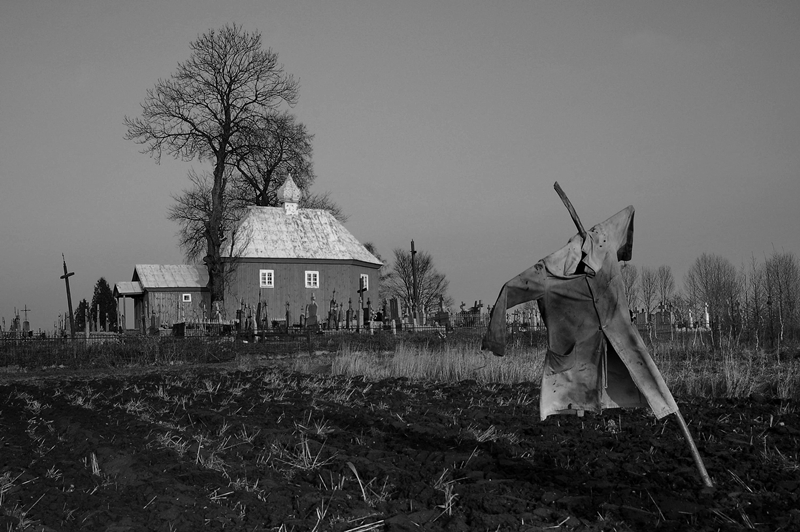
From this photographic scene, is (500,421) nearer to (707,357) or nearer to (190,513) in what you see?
(190,513)

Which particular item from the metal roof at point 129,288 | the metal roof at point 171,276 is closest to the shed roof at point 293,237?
the metal roof at point 171,276

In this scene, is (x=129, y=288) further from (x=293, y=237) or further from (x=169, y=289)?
(x=293, y=237)

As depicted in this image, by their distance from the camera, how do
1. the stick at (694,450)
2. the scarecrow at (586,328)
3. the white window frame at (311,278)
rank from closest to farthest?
the stick at (694,450), the scarecrow at (586,328), the white window frame at (311,278)

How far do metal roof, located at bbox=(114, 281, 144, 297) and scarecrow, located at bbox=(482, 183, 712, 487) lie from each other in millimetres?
43959

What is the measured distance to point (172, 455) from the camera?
280 inches

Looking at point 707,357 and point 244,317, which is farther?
point 244,317

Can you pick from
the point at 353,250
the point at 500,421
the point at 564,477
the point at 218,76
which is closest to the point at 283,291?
the point at 353,250

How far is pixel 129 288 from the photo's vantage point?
47281 millimetres

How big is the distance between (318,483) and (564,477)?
195 centimetres

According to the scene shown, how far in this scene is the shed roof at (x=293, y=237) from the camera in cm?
4420

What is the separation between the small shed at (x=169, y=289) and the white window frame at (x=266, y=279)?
3507 mm

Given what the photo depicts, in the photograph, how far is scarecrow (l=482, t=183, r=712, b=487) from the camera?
214 inches

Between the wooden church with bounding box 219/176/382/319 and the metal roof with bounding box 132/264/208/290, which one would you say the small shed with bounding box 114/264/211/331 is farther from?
the wooden church with bounding box 219/176/382/319

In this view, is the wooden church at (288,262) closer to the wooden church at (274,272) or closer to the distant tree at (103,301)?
the wooden church at (274,272)
